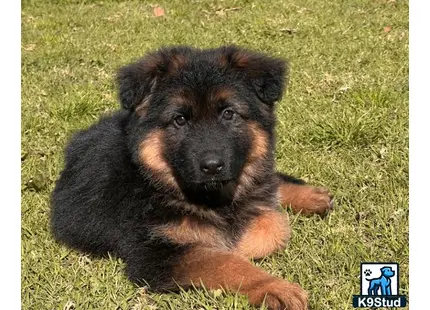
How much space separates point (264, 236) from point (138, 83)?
128 centimetres

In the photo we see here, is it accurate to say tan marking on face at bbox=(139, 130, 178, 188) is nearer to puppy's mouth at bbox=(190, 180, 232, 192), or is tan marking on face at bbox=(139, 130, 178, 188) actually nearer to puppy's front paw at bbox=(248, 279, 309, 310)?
puppy's mouth at bbox=(190, 180, 232, 192)

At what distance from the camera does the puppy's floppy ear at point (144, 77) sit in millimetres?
3729

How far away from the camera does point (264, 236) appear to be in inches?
152

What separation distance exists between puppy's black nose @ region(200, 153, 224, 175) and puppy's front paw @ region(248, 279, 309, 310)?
2.31ft

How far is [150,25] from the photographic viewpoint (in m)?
10.8

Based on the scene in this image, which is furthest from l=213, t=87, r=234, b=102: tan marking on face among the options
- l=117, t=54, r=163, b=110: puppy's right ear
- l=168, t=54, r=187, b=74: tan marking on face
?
l=117, t=54, r=163, b=110: puppy's right ear

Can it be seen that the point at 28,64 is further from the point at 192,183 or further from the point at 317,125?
the point at 192,183

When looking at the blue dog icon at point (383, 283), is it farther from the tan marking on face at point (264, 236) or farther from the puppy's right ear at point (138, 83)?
the puppy's right ear at point (138, 83)

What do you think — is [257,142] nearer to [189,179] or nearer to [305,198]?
[189,179]

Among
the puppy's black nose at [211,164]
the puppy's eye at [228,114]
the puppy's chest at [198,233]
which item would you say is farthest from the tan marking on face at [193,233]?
the puppy's eye at [228,114]

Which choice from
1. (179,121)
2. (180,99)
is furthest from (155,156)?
(180,99)

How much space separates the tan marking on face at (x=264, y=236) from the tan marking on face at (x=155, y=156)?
0.65m

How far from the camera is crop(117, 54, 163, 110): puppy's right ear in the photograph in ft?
→ 12.2

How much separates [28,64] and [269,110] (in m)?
5.90
